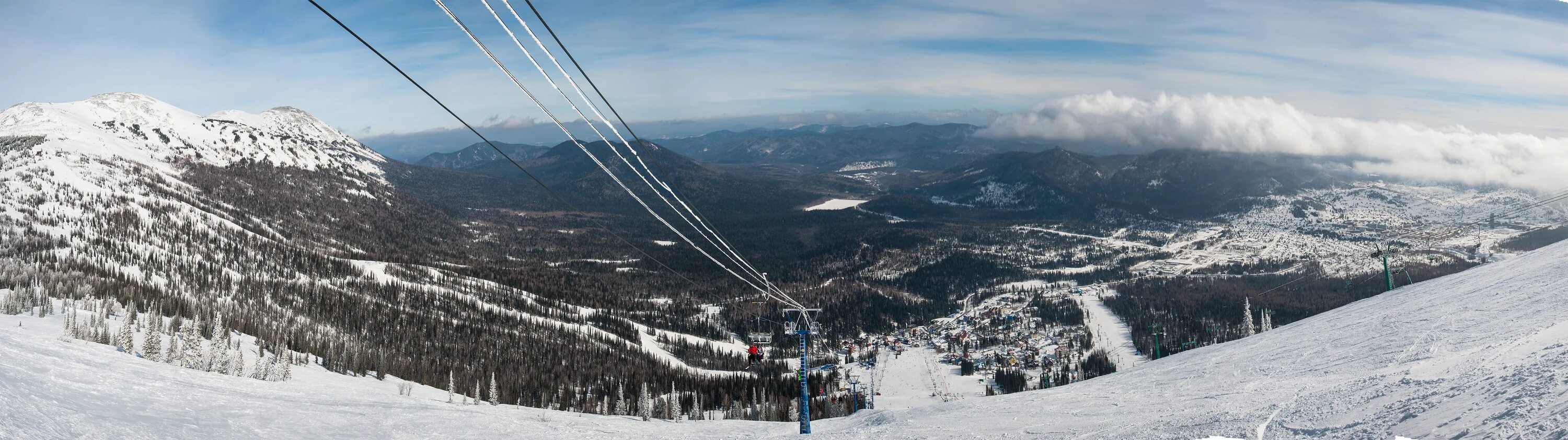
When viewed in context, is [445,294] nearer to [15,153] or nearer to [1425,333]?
[15,153]

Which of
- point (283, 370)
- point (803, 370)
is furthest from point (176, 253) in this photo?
point (803, 370)

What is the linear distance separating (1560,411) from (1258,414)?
7.69 m

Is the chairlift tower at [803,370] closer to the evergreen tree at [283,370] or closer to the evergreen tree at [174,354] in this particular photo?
the evergreen tree at [283,370]

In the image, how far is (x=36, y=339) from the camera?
35.3m

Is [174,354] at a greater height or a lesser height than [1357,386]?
lesser

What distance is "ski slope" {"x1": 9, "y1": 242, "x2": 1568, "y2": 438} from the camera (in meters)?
19.4

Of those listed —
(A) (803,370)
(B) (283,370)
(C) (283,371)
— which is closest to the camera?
(A) (803,370)

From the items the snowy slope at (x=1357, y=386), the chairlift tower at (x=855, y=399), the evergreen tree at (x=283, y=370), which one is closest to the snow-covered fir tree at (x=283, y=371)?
the evergreen tree at (x=283, y=370)

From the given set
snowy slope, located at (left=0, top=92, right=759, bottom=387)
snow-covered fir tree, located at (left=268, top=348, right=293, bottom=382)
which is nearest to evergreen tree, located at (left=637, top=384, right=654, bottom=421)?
snow-covered fir tree, located at (left=268, top=348, right=293, bottom=382)

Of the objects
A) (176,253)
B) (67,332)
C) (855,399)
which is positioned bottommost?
(855,399)

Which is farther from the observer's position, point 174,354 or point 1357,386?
point 174,354

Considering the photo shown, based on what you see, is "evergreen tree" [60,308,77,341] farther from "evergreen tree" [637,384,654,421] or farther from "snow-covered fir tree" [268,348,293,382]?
"evergreen tree" [637,384,654,421]

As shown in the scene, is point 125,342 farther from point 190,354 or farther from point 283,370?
point 283,370

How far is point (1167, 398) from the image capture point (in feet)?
106
